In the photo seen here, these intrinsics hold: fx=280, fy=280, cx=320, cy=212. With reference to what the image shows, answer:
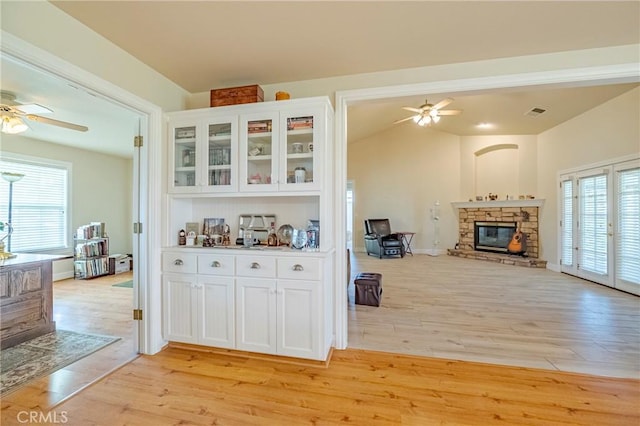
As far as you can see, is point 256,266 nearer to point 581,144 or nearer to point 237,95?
point 237,95

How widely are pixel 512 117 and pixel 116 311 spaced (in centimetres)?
769

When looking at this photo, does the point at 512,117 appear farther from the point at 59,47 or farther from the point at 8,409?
the point at 8,409

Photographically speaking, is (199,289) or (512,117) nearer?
(199,289)

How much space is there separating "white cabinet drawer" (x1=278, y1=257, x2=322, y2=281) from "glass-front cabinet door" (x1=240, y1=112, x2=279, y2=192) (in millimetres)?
612

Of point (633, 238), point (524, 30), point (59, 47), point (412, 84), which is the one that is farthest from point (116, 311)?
point (633, 238)

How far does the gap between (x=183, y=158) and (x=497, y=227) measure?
24.6 ft

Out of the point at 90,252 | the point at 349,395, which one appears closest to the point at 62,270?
the point at 90,252

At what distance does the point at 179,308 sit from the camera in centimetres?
240

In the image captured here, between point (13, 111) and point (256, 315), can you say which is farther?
point (13, 111)

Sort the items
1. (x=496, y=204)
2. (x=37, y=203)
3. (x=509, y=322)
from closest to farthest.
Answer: (x=509, y=322) → (x=37, y=203) → (x=496, y=204)

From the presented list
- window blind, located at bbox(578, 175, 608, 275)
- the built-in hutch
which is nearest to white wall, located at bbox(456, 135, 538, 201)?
window blind, located at bbox(578, 175, 608, 275)

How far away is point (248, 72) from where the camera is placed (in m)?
2.44

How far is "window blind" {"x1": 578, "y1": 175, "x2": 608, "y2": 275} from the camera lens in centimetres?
461

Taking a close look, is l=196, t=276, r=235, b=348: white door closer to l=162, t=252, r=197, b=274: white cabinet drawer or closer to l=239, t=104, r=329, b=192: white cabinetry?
l=162, t=252, r=197, b=274: white cabinet drawer
